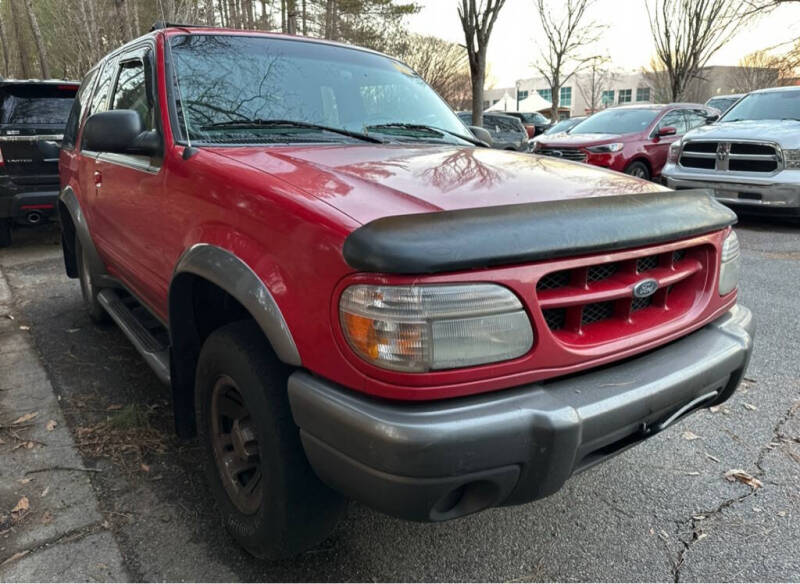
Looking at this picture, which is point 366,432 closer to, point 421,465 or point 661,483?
point 421,465

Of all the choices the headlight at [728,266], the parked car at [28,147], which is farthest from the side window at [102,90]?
the headlight at [728,266]

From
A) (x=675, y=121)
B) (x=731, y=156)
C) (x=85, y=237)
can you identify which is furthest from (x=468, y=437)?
(x=675, y=121)

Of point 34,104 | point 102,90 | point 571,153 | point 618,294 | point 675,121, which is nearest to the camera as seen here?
point 618,294

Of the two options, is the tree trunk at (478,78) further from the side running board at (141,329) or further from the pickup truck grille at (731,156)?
the side running board at (141,329)

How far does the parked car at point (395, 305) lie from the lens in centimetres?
153

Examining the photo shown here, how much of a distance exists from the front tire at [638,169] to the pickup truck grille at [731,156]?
1.69 metres

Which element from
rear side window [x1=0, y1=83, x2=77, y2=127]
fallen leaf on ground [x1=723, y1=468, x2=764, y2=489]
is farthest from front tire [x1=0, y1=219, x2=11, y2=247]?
fallen leaf on ground [x1=723, y1=468, x2=764, y2=489]

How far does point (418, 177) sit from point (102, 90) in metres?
2.94

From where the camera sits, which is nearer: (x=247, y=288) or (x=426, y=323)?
(x=426, y=323)

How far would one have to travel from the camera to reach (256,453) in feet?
6.61

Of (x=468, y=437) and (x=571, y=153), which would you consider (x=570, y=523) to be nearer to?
(x=468, y=437)

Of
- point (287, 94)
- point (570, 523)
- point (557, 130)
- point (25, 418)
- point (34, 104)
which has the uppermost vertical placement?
point (34, 104)

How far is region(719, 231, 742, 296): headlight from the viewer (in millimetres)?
2238

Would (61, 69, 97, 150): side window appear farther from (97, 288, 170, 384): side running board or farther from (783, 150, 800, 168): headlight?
(783, 150, 800, 168): headlight
